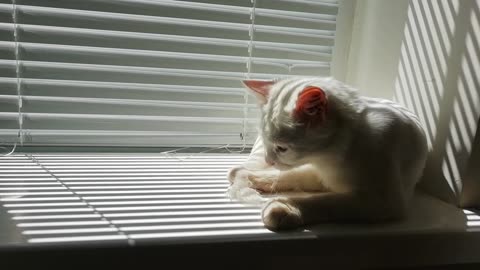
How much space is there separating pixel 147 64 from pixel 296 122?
0.49m

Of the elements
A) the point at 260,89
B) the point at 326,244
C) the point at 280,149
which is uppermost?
the point at 260,89

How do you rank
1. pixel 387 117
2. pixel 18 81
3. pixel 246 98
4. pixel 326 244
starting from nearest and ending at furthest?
pixel 326 244
pixel 387 117
pixel 18 81
pixel 246 98

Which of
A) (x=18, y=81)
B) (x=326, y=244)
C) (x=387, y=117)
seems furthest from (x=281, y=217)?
(x=18, y=81)

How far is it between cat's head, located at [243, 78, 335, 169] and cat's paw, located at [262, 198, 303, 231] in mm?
101

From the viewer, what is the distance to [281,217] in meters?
0.75

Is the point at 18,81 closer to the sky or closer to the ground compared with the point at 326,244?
closer to the sky

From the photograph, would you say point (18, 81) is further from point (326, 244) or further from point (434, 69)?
point (434, 69)

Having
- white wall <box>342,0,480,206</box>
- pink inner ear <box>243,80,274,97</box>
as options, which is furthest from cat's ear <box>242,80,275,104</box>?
white wall <box>342,0,480,206</box>

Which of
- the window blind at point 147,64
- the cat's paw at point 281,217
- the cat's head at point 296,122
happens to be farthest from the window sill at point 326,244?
the window blind at point 147,64

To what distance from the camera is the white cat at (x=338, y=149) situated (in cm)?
77

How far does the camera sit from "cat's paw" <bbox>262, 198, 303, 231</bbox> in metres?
0.75

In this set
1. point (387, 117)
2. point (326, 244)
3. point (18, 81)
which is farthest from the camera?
point (18, 81)

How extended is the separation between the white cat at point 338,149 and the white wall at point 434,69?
0.25 ft

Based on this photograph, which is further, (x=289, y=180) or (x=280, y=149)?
(x=289, y=180)
